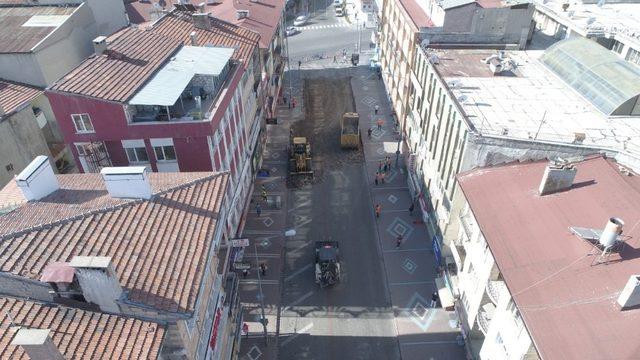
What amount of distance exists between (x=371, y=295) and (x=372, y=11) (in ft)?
251

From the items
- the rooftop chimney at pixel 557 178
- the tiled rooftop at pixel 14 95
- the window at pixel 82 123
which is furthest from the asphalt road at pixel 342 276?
the tiled rooftop at pixel 14 95

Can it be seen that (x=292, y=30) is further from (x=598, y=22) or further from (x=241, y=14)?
(x=598, y=22)

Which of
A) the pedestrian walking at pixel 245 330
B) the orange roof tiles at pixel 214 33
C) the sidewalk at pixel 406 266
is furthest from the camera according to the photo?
the orange roof tiles at pixel 214 33

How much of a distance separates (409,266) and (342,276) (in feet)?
21.5

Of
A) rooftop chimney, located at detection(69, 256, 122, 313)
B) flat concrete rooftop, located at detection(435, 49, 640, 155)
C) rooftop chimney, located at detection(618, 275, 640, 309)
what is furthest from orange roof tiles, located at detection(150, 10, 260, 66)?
rooftop chimney, located at detection(618, 275, 640, 309)

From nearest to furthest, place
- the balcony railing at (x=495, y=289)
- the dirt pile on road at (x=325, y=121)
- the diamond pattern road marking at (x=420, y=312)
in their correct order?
the balcony railing at (x=495, y=289) < the diamond pattern road marking at (x=420, y=312) < the dirt pile on road at (x=325, y=121)

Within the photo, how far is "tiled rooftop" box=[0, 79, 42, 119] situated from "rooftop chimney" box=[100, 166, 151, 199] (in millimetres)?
22176

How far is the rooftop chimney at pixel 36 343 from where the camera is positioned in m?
14.7

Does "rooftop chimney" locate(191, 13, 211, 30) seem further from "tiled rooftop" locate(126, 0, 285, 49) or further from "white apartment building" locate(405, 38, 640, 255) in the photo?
"white apartment building" locate(405, 38, 640, 255)

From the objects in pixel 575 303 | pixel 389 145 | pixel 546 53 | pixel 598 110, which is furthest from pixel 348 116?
pixel 575 303

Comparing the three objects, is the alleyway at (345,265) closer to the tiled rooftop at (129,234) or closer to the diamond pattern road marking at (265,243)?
the diamond pattern road marking at (265,243)

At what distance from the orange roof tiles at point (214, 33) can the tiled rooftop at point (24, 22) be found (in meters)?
11.7

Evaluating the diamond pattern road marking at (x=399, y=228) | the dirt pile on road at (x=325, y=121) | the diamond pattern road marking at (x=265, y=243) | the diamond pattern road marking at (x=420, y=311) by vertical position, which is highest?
the dirt pile on road at (x=325, y=121)

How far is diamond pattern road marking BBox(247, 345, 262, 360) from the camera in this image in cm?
3334
